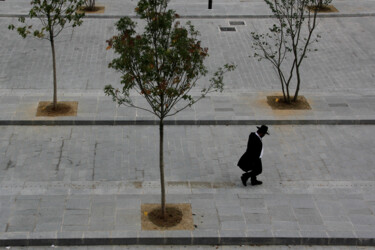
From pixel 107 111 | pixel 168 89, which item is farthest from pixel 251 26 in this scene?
pixel 168 89

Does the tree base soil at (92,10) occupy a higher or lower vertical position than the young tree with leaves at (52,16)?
lower

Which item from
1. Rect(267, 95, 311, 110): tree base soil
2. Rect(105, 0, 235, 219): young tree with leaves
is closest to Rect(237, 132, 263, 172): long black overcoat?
Rect(105, 0, 235, 219): young tree with leaves

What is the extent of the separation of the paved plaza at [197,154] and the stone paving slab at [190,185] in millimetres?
25

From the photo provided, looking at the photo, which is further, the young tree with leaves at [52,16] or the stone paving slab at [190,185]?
the young tree with leaves at [52,16]

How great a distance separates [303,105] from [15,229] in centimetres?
872

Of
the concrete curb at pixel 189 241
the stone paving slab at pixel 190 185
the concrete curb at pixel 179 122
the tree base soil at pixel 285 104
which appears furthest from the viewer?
the tree base soil at pixel 285 104

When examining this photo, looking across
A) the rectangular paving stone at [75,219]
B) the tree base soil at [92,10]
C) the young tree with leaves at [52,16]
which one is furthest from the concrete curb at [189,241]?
the tree base soil at [92,10]

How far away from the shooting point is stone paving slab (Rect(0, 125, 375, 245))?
11922 millimetres

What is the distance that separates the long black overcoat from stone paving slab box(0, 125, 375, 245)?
0.54 m

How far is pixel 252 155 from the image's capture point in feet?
43.3

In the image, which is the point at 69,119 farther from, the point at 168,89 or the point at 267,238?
the point at 267,238

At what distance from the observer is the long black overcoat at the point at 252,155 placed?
13.1m

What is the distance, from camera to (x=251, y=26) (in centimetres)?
2273

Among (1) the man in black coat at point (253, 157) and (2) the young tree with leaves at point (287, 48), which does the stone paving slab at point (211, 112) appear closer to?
(2) the young tree with leaves at point (287, 48)
